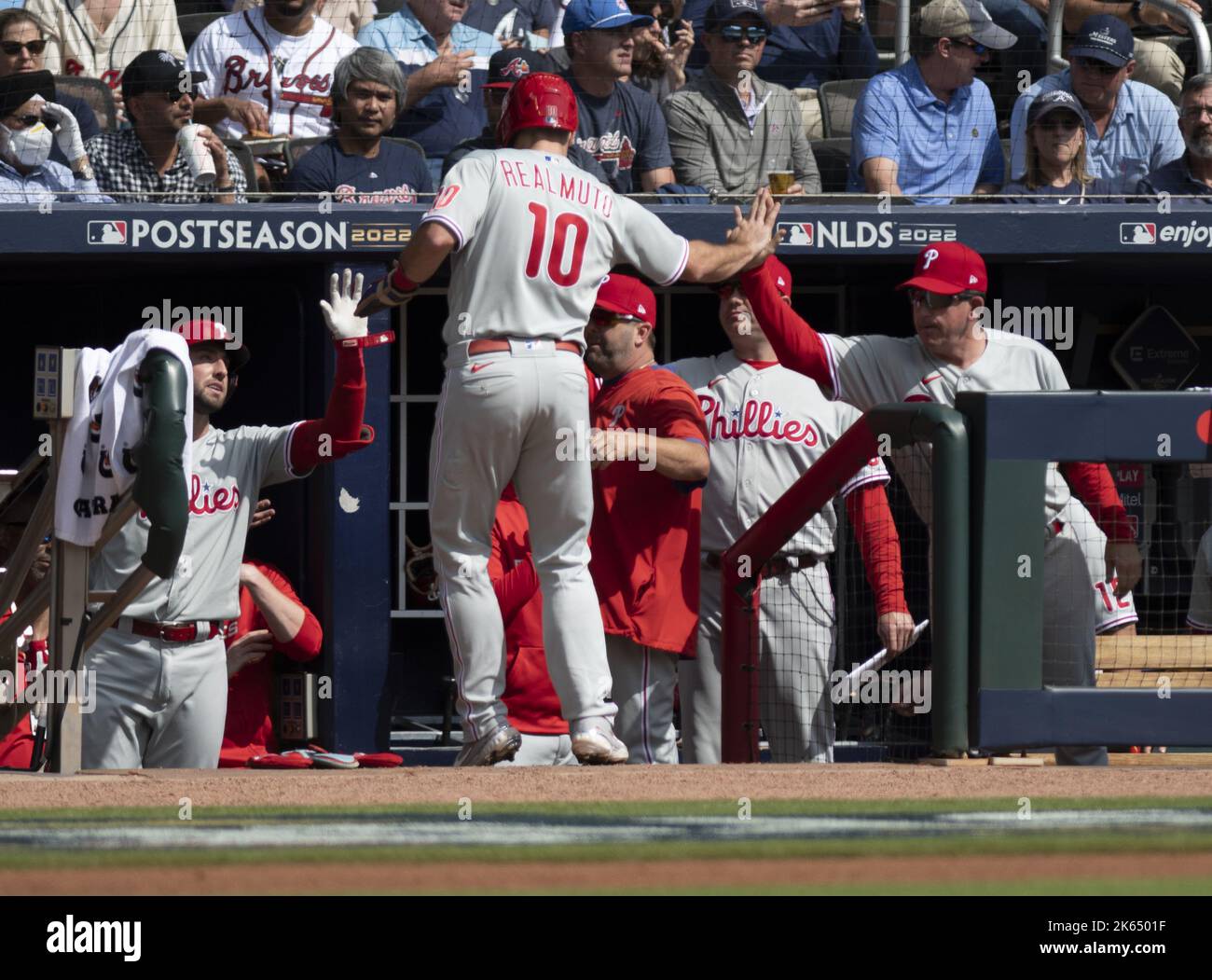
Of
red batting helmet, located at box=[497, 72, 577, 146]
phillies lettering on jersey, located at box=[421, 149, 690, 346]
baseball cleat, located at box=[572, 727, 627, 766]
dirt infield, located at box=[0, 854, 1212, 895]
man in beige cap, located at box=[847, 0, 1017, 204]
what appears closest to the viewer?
dirt infield, located at box=[0, 854, 1212, 895]

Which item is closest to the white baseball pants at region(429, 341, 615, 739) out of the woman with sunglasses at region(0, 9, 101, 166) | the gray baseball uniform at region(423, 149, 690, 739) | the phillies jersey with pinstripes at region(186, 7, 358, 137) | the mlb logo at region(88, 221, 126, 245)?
the gray baseball uniform at region(423, 149, 690, 739)

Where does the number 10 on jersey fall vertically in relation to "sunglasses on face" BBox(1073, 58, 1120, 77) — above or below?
below

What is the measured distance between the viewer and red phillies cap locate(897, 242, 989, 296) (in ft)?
17.3

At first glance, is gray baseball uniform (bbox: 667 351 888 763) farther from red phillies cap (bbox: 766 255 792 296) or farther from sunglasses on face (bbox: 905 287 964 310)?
sunglasses on face (bbox: 905 287 964 310)

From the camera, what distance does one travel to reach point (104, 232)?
6637 mm

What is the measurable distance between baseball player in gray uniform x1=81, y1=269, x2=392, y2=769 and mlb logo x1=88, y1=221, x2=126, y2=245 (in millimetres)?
1152

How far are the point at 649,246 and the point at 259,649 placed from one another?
98.8 inches

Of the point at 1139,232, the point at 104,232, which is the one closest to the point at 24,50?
the point at 104,232

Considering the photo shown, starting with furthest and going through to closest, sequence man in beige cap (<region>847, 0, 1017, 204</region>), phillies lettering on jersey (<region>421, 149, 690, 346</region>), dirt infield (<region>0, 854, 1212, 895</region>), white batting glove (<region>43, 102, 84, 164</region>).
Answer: man in beige cap (<region>847, 0, 1017, 204</region>), white batting glove (<region>43, 102, 84, 164</region>), phillies lettering on jersey (<region>421, 149, 690, 346</region>), dirt infield (<region>0, 854, 1212, 895</region>)

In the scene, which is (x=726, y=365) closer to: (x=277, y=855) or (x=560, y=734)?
(x=560, y=734)

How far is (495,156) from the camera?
4848mm

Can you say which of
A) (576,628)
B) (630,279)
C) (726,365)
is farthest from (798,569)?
(576,628)

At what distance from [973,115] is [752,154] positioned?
3.14 feet

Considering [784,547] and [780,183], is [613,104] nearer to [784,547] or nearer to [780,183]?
[780,183]
